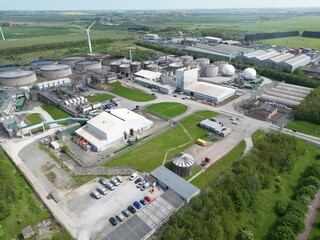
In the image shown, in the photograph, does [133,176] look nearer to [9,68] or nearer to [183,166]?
[183,166]

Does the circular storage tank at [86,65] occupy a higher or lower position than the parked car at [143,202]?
higher

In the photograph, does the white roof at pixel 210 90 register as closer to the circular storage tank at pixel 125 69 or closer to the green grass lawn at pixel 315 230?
the circular storage tank at pixel 125 69

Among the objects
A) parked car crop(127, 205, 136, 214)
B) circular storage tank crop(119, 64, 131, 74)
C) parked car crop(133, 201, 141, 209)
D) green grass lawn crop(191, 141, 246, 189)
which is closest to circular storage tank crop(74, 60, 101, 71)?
circular storage tank crop(119, 64, 131, 74)

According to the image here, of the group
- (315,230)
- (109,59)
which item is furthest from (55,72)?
(315,230)

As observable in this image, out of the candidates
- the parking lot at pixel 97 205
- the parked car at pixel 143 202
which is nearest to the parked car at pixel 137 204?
the parked car at pixel 143 202

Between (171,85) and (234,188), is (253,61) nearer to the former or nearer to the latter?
(171,85)

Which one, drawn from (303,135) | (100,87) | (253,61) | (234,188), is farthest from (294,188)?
(253,61)
